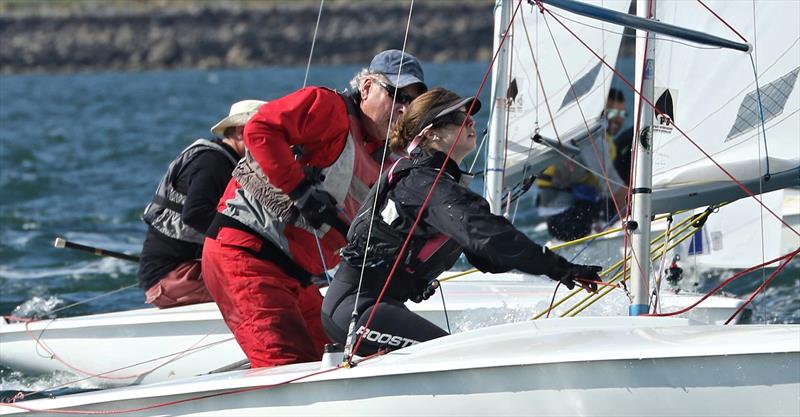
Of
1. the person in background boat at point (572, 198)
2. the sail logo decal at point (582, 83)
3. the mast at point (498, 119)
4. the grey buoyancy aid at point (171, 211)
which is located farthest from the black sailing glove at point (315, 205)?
the person in background boat at point (572, 198)

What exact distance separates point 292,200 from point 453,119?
762mm

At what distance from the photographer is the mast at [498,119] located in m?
6.31

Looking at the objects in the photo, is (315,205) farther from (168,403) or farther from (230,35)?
(230,35)

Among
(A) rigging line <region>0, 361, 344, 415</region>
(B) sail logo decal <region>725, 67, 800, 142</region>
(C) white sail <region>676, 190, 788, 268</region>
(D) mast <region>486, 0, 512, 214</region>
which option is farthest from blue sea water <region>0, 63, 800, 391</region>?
(A) rigging line <region>0, 361, 344, 415</region>

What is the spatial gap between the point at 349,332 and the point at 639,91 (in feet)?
3.88

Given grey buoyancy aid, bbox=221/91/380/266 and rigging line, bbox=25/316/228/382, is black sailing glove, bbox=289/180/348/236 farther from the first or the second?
rigging line, bbox=25/316/228/382

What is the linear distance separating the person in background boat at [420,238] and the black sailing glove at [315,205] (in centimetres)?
41

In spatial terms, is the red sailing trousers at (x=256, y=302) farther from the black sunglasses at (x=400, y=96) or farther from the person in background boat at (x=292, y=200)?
the black sunglasses at (x=400, y=96)

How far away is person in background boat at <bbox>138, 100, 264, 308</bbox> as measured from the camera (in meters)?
5.24

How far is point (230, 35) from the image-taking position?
5984 cm

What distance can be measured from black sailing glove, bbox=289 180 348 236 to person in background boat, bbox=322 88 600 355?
411 mm

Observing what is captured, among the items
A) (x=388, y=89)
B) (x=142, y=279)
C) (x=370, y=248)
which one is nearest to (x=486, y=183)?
(x=142, y=279)

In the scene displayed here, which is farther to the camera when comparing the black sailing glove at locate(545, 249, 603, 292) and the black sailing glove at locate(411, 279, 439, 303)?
the black sailing glove at locate(411, 279, 439, 303)

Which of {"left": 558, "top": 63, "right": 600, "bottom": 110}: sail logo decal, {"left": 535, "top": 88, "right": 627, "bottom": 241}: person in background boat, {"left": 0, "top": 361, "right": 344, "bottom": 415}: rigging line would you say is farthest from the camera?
{"left": 535, "top": 88, "right": 627, "bottom": 241}: person in background boat
